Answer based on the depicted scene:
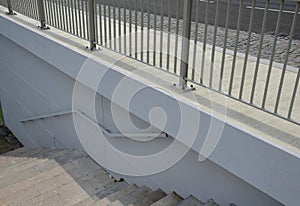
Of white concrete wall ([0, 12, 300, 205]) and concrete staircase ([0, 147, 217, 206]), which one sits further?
concrete staircase ([0, 147, 217, 206])

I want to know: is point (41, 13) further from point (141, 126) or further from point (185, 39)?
point (185, 39)

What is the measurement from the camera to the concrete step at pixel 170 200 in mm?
3199

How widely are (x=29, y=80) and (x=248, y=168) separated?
5284 millimetres

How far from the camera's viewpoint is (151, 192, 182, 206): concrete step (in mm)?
3199

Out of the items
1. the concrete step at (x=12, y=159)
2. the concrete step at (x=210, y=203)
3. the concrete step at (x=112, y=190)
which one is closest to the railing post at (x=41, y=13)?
the concrete step at (x=12, y=159)

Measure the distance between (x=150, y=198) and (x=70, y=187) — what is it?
1.25 m

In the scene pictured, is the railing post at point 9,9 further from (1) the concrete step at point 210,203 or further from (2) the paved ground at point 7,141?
(1) the concrete step at point 210,203

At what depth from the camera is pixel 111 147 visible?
166 inches

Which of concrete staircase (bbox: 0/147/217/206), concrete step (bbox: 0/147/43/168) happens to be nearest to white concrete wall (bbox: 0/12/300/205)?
concrete staircase (bbox: 0/147/217/206)

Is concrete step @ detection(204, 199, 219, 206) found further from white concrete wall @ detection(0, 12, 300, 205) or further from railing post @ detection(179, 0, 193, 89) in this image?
railing post @ detection(179, 0, 193, 89)

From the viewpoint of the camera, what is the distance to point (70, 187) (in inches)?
162

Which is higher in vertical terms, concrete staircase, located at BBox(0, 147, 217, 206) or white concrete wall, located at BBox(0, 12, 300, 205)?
white concrete wall, located at BBox(0, 12, 300, 205)

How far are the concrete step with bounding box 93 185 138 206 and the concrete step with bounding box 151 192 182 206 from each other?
56 centimetres

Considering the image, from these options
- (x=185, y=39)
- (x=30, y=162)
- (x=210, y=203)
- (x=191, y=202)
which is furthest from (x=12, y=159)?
(x=185, y=39)
